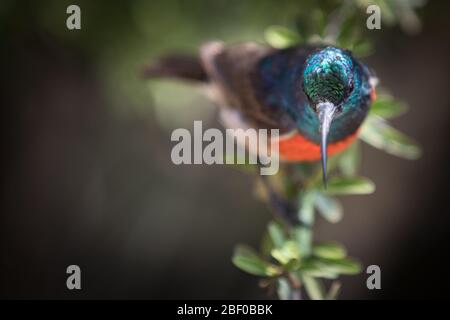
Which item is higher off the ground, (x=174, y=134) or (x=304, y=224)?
(x=174, y=134)

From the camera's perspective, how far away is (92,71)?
469 centimetres

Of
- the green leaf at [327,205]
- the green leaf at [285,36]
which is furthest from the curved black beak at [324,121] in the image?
the green leaf at [285,36]

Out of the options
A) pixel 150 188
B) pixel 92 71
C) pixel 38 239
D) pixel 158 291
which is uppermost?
pixel 92 71

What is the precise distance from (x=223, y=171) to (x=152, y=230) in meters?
0.81

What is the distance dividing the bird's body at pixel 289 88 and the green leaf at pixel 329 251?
45cm

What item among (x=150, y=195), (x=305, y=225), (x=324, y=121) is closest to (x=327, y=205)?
(x=305, y=225)

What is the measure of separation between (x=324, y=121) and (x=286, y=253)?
1.93 ft

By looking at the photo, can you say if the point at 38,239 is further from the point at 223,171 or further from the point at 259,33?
the point at 259,33

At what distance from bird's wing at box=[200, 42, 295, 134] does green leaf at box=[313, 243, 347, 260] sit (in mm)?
678

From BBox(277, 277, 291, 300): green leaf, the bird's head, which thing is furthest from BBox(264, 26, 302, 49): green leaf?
BBox(277, 277, 291, 300): green leaf

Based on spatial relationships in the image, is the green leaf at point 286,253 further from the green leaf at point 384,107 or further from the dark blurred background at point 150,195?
the dark blurred background at point 150,195

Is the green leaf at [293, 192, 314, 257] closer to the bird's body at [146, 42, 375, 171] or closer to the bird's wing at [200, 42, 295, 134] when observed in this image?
the bird's body at [146, 42, 375, 171]
